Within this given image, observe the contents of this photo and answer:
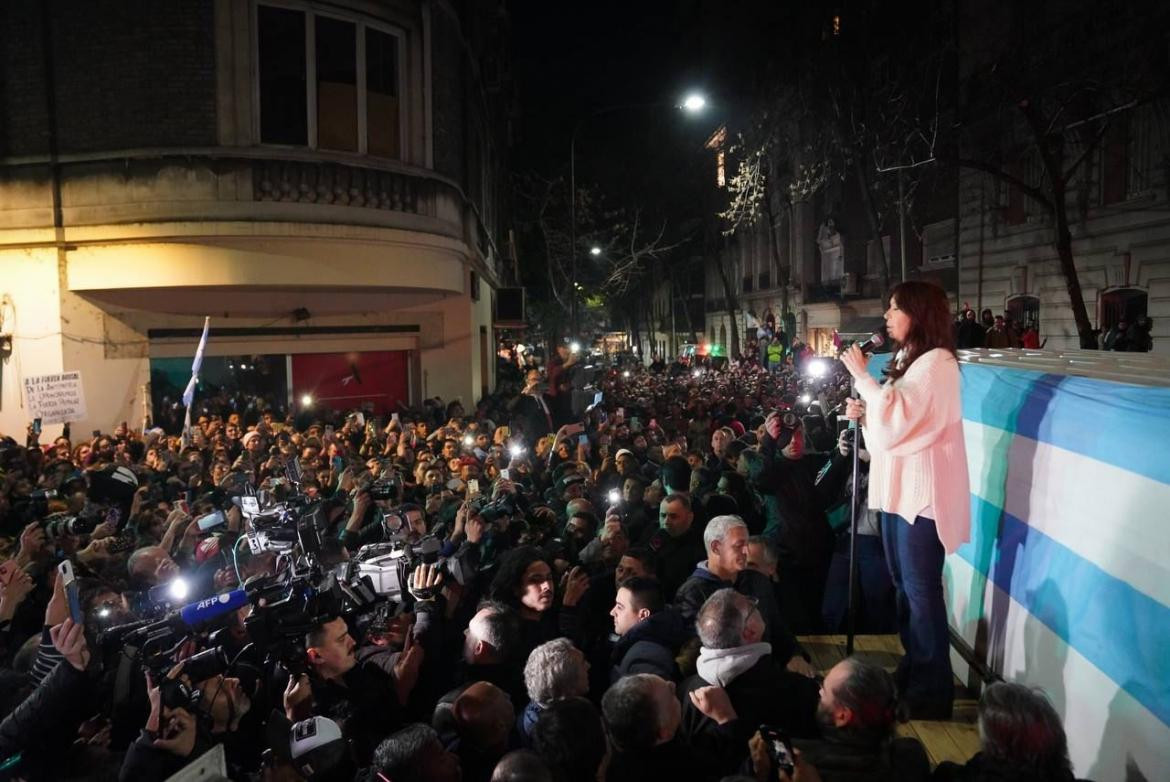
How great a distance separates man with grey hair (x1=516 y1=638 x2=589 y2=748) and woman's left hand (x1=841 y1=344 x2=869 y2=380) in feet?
5.48

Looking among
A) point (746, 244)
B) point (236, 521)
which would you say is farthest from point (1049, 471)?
point (746, 244)

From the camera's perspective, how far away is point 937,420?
3141mm

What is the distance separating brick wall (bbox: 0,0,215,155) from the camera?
11648mm

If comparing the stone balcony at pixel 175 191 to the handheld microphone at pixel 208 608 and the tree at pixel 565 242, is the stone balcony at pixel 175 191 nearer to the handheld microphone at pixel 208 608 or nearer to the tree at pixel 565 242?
the handheld microphone at pixel 208 608

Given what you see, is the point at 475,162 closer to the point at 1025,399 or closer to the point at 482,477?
the point at 482,477

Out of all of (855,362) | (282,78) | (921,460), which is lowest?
(921,460)

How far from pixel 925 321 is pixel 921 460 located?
22.9 inches

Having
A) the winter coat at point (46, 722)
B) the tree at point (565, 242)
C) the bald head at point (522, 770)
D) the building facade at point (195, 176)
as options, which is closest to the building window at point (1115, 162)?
the building facade at point (195, 176)

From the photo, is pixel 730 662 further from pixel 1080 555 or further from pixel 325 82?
pixel 325 82

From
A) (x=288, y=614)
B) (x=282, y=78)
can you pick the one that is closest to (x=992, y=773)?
(x=288, y=614)

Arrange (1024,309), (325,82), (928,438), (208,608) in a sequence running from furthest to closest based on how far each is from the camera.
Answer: (1024,309) → (325,82) → (208,608) → (928,438)

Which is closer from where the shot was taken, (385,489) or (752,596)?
(752,596)

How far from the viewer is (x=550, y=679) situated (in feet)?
10.6

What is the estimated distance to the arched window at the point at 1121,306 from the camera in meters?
17.0
